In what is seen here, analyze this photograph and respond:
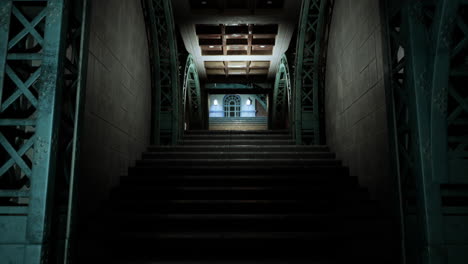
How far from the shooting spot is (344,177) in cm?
560

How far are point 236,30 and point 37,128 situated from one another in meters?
9.41

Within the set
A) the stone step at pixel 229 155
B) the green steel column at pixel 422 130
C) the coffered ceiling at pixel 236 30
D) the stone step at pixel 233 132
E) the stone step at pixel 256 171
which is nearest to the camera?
the green steel column at pixel 422 130

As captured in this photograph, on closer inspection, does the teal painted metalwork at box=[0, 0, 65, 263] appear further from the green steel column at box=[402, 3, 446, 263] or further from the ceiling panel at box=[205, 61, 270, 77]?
the ceiling panel at box=[205, 61, 270, 77]

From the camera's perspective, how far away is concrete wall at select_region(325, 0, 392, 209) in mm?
4711

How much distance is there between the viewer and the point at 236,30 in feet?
37.6

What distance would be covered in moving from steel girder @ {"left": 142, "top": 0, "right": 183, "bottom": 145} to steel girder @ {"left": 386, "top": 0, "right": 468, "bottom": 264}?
6.10 m

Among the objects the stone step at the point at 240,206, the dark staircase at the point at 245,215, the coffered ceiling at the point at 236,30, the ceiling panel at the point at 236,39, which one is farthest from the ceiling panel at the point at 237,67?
the stone step at the point at 240,206

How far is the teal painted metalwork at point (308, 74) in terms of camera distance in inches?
345

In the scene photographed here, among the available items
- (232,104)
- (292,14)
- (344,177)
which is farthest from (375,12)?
(232,104)

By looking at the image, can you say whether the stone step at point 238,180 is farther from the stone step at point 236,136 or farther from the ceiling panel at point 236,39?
the ceiling panel at point 236,39

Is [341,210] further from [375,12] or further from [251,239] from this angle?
[375,12]

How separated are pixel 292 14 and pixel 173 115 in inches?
190

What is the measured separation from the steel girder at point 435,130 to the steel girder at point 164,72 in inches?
240

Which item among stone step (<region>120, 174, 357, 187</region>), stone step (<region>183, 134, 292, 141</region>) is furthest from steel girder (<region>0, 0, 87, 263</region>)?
stone step (<region>183, 134, 292, 141</region>)
